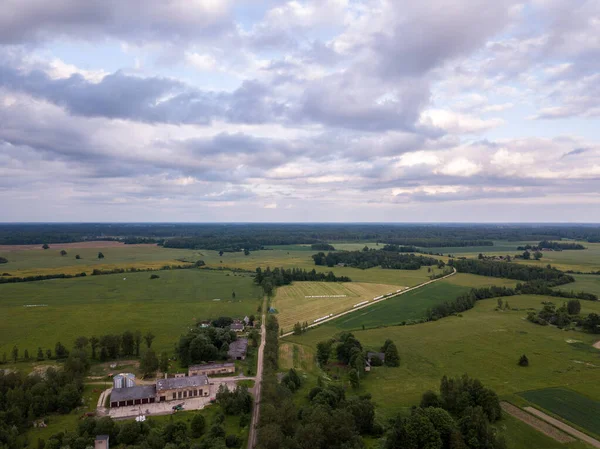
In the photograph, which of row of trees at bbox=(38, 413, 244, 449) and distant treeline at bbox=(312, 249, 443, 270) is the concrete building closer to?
row of trees at bbox=(38, 413, 244, 449)

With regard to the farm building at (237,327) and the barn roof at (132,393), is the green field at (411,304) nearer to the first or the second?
the farm building at (237,327)

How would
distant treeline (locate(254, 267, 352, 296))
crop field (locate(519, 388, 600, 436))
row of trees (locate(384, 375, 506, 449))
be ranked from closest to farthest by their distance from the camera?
row of trees (locate(384, 375, 506, 449))
crop field (locate(519, 388, 600, 436))
distant treeline (locate(254, 267, 352, 296))

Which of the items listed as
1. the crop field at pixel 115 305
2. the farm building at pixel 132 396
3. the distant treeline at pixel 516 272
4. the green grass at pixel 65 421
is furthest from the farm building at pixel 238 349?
the distant treeline at pixel 516 272

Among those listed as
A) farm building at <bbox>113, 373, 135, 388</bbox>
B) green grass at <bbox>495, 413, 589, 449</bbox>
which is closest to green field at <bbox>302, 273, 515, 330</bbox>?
green grass at <bbox>495, 413, 589, 449</bbox>

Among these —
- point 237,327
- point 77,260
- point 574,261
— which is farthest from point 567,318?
point 77,260

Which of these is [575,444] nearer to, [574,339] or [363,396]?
[363,396]

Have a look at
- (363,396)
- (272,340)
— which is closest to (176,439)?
(363,396)
